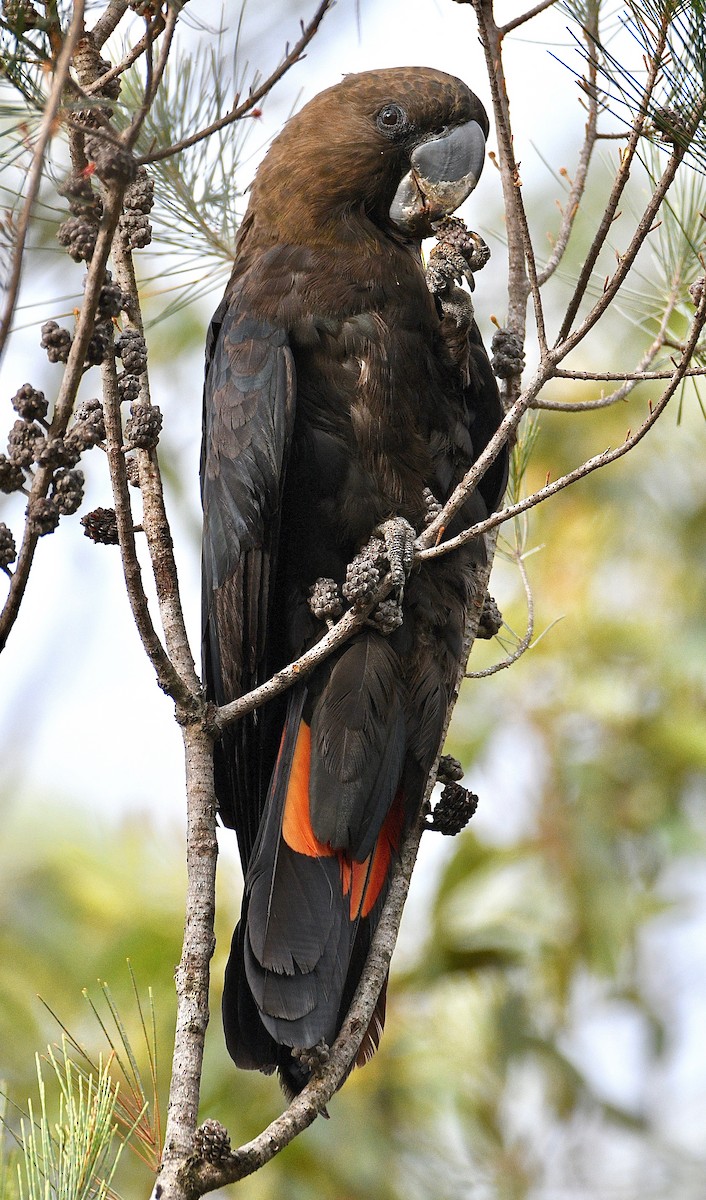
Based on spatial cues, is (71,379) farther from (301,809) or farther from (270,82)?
(301,809)

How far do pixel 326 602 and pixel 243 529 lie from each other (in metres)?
0.21

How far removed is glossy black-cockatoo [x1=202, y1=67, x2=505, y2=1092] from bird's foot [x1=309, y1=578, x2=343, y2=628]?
6 cm

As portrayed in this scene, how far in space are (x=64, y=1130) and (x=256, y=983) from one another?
1.68 ft

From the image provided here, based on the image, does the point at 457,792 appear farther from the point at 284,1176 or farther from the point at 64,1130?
the point at 284,1176

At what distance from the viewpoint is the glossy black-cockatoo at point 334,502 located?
2053mm

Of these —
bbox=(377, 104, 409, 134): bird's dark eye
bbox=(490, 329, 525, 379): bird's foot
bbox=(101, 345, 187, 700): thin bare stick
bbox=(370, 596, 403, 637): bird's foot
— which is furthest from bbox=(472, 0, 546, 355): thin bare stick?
bbox=(101, 345, 187, 700): thin bare stick

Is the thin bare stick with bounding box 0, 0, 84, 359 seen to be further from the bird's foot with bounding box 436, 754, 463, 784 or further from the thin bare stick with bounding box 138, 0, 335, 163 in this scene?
the bird's foot with bounding box 436, 754, 463, 784

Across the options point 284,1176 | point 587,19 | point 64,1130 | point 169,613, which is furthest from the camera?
point 284,1176

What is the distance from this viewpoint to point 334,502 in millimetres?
2168

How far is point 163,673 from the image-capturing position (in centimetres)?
168

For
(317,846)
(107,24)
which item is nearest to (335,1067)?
(317,846)

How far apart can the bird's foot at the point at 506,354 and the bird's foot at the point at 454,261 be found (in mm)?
105

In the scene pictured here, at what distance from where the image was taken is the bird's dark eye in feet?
7.80

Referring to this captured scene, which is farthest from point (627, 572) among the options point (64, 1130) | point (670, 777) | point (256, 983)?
point (64, 1130)
